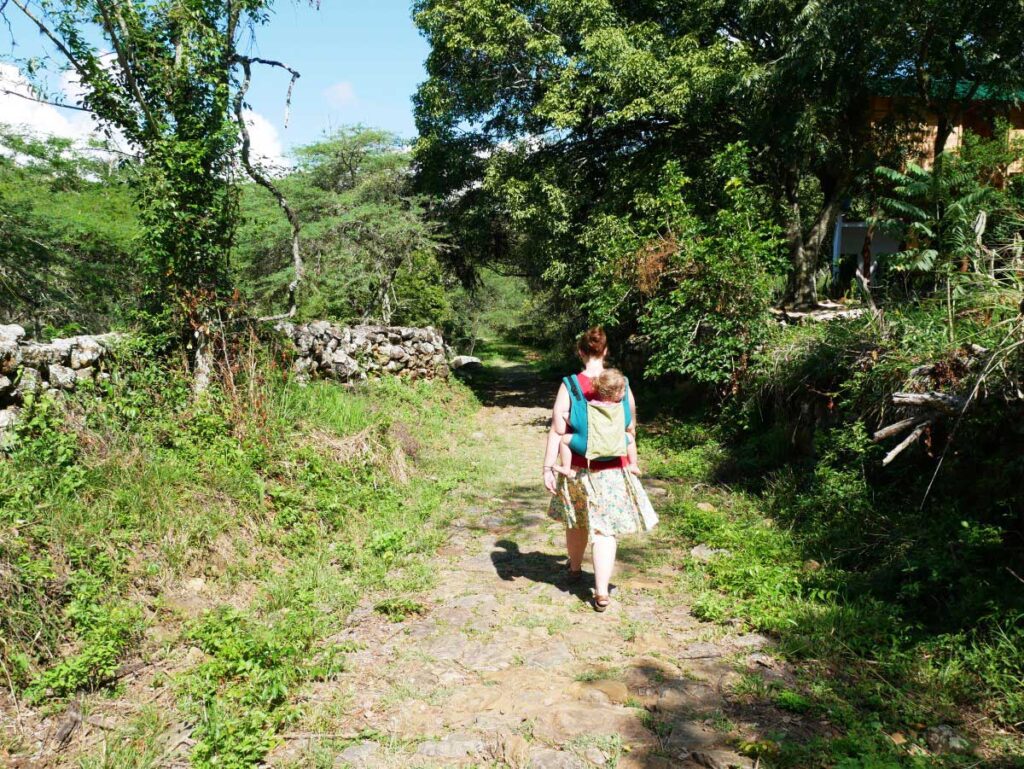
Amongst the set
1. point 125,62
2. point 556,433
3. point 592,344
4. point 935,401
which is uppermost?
point 125,62

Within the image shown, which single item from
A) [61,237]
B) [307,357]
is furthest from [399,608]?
[61,237]

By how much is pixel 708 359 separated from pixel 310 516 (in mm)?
5804

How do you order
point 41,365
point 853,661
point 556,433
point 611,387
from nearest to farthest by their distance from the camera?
point 853,661 → point 611,387 → point 556,433 → point 41,365

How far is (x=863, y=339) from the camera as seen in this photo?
6.32m

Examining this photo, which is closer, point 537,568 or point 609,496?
point 609,496

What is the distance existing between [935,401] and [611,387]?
2183 millimetres

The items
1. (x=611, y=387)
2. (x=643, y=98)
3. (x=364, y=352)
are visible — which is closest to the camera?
(x=611, y=387)

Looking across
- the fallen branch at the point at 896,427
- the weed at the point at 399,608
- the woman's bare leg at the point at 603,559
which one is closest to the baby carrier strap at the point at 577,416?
the woman's bare leg at the point at 603,559

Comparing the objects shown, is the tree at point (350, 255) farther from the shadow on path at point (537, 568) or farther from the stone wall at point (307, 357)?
the shadow on path at point (537, 568)

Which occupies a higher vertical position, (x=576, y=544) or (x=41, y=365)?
(x=41, y=365)

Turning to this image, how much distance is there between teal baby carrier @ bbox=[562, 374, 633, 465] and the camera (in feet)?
14.7

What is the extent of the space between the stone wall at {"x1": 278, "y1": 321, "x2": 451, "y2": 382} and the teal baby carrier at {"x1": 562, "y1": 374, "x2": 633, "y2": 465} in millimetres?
5501

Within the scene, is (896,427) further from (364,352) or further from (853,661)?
(364,352)

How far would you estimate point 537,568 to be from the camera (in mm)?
5480
